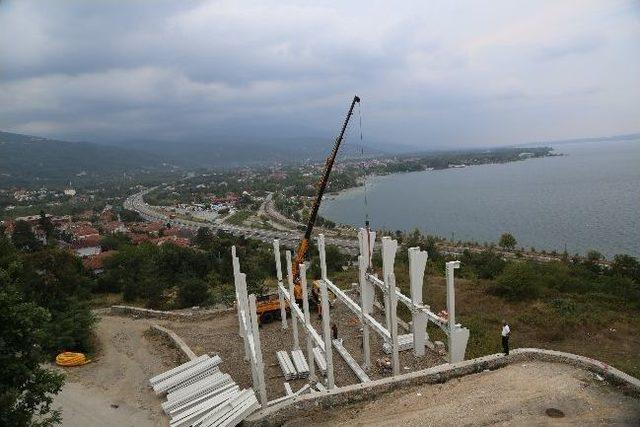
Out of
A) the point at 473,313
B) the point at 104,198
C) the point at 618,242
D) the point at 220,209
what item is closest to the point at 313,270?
the point at 473,313

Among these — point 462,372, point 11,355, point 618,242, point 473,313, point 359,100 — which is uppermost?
point 359,100

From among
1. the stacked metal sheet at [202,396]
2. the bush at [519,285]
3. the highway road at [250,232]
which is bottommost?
the highway road at [250,232]

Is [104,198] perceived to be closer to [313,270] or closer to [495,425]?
[313,270]

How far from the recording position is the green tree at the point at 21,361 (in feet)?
20.4

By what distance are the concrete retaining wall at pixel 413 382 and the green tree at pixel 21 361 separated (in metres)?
3.07

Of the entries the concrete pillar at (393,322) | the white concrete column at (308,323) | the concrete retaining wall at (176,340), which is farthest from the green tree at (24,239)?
the concrete pillar at (393,322)

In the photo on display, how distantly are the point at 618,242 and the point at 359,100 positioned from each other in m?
41.3

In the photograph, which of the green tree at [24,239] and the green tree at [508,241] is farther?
the green tree at [508,241]

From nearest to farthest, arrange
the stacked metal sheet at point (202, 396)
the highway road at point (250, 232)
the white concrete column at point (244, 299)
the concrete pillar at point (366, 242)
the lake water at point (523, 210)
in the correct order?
the stacked metal sheet at point (202, 396) → the white concrete column at point (244, 299) → the concrete pillar at point (366, 242) → the lake water at point (523, 210) → the highway road at point (250, 232)

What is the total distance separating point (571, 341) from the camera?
1470 centimetres

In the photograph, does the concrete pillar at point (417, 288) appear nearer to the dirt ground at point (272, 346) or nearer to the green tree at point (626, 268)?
the dirt ground at point (272, 346)

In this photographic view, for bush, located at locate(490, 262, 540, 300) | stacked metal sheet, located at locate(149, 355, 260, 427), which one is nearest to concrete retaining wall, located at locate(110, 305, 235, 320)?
stacked metal sheet, located at locate(149, 355, 260, 427)

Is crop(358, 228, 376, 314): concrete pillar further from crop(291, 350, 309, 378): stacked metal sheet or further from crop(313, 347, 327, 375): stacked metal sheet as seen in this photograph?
crop(291, 350, 309, 378): stacked metal sheet

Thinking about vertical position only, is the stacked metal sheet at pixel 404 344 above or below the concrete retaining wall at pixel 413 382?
below
